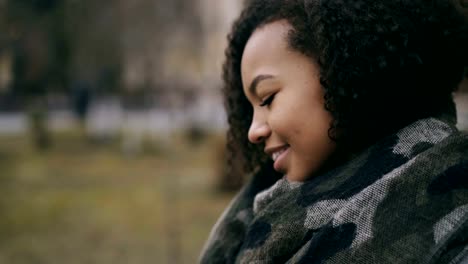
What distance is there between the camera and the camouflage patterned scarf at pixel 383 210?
1.00m

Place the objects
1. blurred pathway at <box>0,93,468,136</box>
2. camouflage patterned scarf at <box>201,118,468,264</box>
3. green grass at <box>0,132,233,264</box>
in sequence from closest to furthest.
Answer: camouflage patterned scarf at <box>201,118,468,264</box> < green grass at <box>0,132,233,264</box> < blurred pathway at <box>0,93,468,136</box>

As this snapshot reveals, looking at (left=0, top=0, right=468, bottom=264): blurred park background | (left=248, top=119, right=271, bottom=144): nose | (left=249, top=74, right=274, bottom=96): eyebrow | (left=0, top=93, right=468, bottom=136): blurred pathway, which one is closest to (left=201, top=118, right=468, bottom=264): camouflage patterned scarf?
(left=248, top=119, right=271, bottom=144): nose

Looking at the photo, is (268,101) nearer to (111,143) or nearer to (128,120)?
(111,143)

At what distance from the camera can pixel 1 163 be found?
1152 cm

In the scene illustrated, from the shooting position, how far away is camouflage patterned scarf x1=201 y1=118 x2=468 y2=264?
1.00 meters

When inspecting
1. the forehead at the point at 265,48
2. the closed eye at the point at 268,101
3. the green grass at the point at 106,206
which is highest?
the forehead at the point at 265,48

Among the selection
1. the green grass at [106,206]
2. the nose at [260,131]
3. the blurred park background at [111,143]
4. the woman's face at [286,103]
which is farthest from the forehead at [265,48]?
the green grass at [106,206]

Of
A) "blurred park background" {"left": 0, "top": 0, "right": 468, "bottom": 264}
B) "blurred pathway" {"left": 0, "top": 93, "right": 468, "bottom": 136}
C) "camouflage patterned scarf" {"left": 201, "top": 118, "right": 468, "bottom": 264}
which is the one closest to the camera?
"camouflage patterned scarf" {"left": 201, "top": 118, "right": 468, "bottom": 264}

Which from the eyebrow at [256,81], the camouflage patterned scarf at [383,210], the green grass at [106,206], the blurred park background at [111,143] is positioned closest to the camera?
the camouflage patterned scarf at [383,210]

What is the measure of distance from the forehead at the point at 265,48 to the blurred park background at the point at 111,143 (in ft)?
1.41

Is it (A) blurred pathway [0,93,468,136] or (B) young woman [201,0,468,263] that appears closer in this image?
(B) young woman [201,0,468,263]

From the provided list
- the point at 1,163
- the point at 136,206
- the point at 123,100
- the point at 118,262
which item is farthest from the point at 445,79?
the point at 123,100

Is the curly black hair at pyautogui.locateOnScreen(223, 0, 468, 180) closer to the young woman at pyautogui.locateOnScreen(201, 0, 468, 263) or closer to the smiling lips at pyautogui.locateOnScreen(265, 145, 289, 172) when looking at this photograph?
the young woman at pyautogui.locateOnScreen(201, 0, 468, 263)

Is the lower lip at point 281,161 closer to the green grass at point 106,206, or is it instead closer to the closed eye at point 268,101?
the closed eye at point 268,101
